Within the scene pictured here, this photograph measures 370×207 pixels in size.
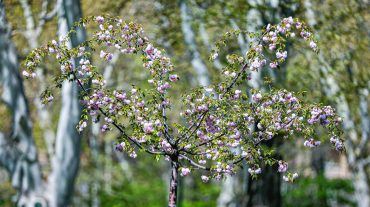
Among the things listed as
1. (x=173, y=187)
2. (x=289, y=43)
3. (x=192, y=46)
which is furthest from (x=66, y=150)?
(x=173, y=187)

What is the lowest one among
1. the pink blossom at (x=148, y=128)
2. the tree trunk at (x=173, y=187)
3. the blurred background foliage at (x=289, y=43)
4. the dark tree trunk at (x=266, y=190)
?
the tree trunk at (x=173, y=187)

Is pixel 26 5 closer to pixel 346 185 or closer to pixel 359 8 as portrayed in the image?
pixel 359 8

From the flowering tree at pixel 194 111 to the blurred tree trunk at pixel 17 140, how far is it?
4615 mm

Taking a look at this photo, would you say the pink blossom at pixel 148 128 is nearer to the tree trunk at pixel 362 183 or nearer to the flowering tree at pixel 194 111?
the flowering tree at pixel 194 111

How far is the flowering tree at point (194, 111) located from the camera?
608 centimetres

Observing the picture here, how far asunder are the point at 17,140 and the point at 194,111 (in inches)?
214

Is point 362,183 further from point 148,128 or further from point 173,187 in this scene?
point 148,128

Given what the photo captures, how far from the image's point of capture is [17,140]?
1092 centimetres

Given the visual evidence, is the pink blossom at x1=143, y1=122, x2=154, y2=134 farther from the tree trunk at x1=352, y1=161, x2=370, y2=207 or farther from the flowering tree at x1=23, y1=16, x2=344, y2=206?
the tree trunk at x1=352, y1=161, x2=370, y2=207

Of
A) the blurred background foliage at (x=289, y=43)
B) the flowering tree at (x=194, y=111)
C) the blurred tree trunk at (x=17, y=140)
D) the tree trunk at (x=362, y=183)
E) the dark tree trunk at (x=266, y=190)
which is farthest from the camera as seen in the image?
the tree trunk at (x=362, y=183)

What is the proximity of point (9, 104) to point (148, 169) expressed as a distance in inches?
1046

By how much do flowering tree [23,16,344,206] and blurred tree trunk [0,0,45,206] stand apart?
461cm

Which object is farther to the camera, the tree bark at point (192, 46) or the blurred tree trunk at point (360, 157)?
the blurred tree trunk at point (360, 157)

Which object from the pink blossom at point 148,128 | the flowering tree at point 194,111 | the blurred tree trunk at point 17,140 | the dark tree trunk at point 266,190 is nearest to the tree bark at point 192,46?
the dark tree trunk at point 266,190
